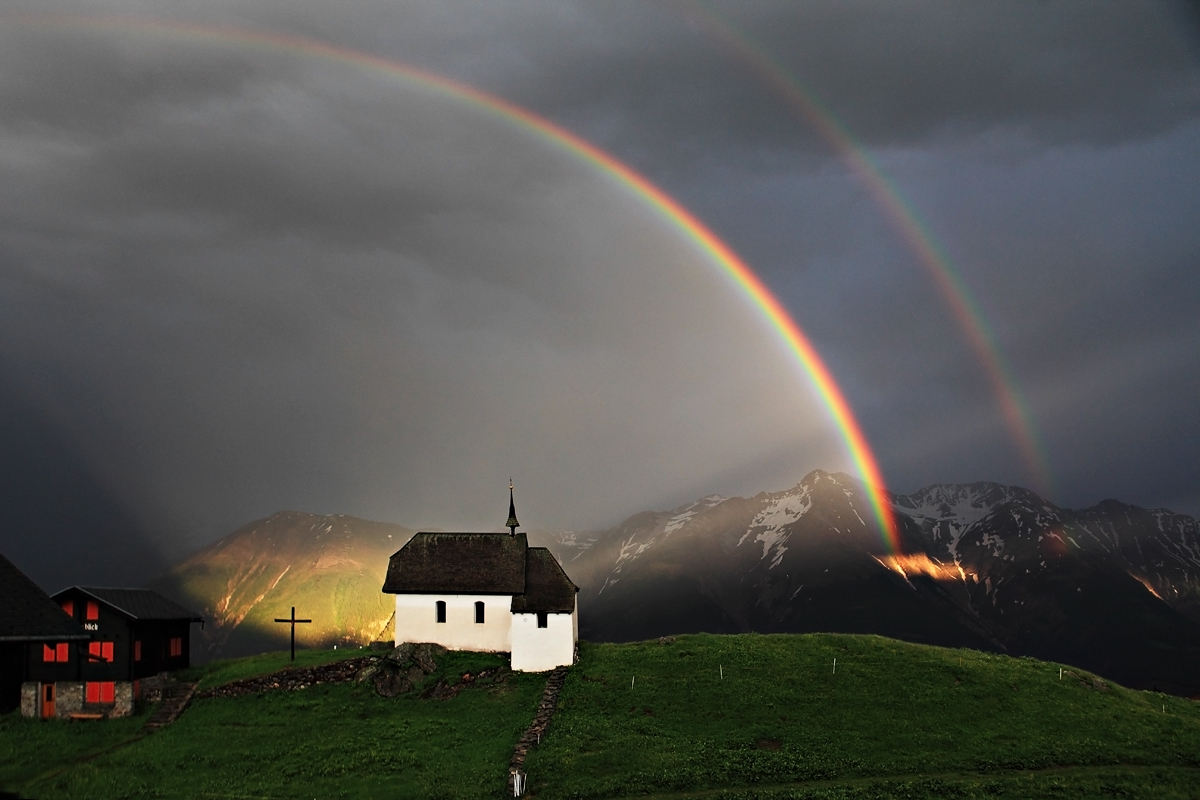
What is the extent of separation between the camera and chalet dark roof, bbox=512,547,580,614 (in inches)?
2527

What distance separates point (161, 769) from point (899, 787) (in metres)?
36.2

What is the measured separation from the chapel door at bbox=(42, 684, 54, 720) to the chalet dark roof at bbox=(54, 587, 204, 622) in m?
6.01

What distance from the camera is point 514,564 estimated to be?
68625mm

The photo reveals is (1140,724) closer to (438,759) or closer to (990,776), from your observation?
(990,776)

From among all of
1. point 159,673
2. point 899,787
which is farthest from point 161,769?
point 899,787

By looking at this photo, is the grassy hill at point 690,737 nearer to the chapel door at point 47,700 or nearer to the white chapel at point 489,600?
the chapel door at point 47,700

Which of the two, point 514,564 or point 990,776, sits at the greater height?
point 514,564

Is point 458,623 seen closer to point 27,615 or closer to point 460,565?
point 460,565

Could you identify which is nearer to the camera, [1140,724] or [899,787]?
[899,787]

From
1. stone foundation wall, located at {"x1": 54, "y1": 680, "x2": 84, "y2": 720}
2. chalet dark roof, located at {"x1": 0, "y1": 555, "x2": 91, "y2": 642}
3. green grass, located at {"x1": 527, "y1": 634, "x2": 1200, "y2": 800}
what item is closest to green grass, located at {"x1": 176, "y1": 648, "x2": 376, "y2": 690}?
stone foundation wall, located at {"x1": 54, "y1": 680, "x2": 84, "y2": 720}

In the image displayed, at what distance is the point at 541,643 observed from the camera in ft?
208

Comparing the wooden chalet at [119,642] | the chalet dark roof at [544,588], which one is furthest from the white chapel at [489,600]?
the wooden chalet at [119,642]

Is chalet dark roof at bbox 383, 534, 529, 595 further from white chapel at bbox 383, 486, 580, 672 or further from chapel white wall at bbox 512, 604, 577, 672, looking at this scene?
chapel white wall at bbox 512, 604, 577, 672

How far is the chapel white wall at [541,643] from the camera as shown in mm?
63000
